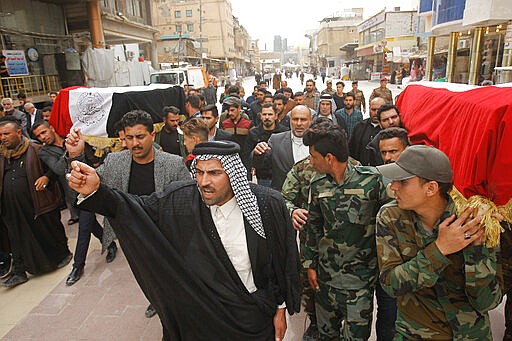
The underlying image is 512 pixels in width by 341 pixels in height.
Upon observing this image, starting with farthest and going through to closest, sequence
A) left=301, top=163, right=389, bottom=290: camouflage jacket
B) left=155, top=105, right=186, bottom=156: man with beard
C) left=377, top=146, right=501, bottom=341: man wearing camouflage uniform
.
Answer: left=155, top=105, right=186, bottom=156: man with beard
left=301, top=163, right=389, bottom=290: camouflage jacket
left=377, top=146, right=501, bottom=341: man wearing camouflage uniform

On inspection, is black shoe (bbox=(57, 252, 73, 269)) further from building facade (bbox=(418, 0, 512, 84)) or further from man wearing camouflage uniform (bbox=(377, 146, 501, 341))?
building facade (bbox=(418, 0, 512, 84))

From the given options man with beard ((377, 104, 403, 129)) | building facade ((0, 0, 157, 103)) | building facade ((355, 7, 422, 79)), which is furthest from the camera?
building facade ((355, 7, 422, 79))

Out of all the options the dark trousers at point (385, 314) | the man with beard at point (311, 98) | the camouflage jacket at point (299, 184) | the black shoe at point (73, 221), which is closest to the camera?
the dark trousers at point (385, 314)

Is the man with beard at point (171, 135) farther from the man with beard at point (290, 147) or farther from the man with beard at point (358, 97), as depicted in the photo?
the man with beard at point (358, 97)

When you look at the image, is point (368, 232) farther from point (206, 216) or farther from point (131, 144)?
point (131, 144)

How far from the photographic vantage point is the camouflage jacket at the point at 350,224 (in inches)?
87.0

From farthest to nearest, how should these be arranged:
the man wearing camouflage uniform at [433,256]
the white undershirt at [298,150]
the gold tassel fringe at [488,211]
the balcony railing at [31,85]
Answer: the balcony railing at [31,85], the white undershirt at [298,150], the gold tassel fringe at [488,211], the man wearing camouflage uniform at [433,256]

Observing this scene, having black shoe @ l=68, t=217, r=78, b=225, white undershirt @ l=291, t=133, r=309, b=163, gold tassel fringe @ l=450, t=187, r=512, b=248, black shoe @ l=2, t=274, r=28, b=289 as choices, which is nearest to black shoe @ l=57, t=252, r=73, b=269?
black shoe @ l=2, t=274, r=28, b=289

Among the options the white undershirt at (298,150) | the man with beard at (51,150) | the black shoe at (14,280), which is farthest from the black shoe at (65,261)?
the white undershirt at (298,150)

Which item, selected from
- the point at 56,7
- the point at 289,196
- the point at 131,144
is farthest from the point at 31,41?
the point at 289,196

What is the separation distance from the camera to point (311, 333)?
2.92m

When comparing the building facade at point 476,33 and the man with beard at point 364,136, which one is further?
the building facade at point 476,33

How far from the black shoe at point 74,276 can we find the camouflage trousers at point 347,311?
291 centimetres

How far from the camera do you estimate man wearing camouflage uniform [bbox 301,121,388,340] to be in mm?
2211
